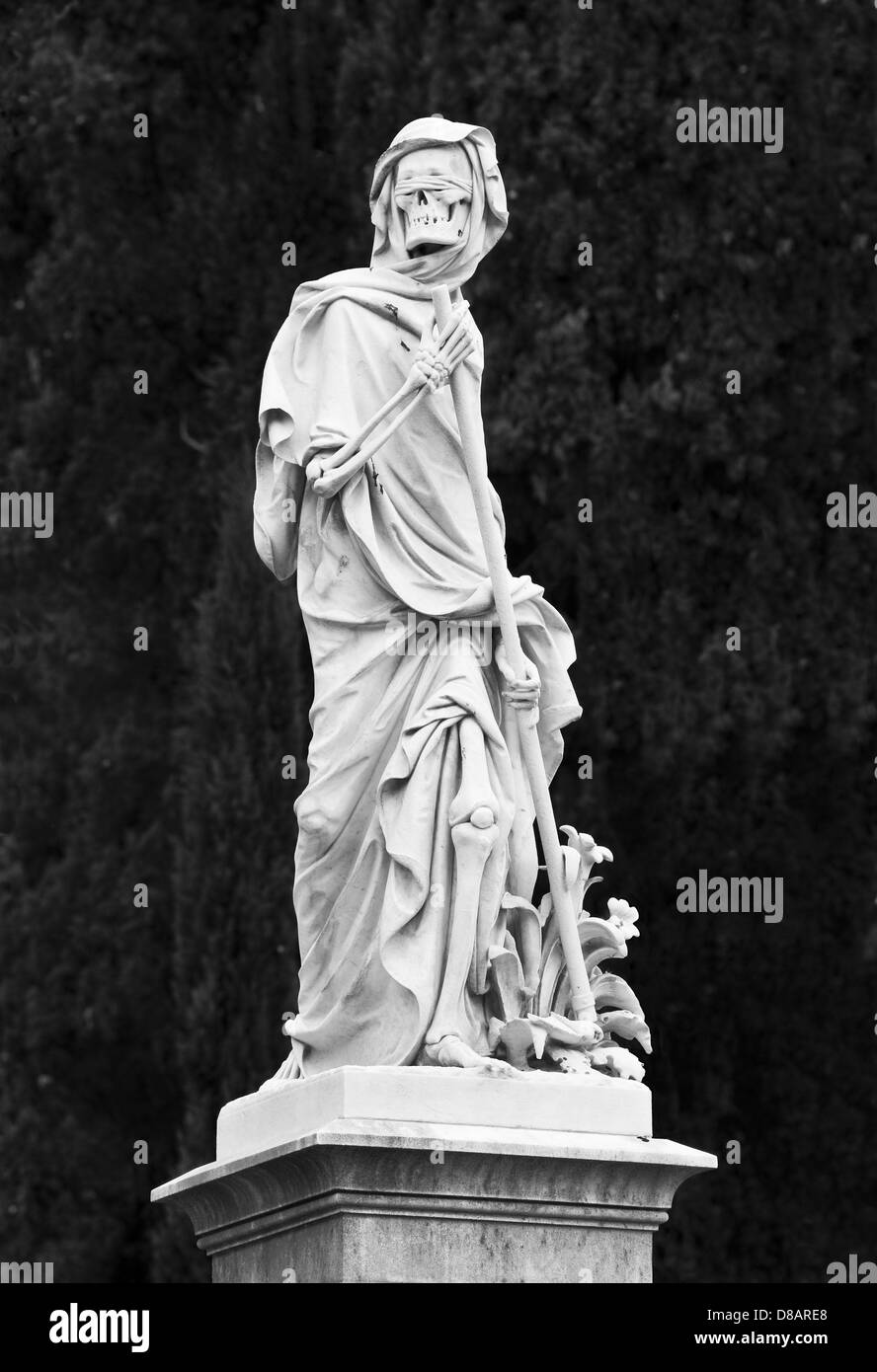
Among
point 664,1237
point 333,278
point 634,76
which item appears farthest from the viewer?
point 634,76

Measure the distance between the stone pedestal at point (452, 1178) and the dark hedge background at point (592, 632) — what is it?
32.5ft

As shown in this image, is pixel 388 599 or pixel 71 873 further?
pixel 71 873

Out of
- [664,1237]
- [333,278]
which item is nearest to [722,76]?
[664,1237]

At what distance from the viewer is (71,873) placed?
23.8 metres

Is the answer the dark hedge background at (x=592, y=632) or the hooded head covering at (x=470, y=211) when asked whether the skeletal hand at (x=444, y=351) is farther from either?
the dark hedge background at (x=592, y=632)

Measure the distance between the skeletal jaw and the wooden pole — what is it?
0.84 ft

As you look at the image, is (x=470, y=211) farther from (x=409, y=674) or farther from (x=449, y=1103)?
(x=449, y=1103)

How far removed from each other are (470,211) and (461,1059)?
291cm

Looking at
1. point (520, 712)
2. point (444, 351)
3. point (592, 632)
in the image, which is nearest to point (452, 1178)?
point (520, 712)

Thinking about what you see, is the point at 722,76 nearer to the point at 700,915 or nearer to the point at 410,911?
the point at 700,915

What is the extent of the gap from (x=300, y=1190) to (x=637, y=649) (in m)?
11.4

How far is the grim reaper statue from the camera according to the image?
11.4 meters

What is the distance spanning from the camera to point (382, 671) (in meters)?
11.7

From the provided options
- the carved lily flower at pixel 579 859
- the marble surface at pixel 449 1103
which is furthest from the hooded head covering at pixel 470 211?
the marble surface at pixel 449 1103
